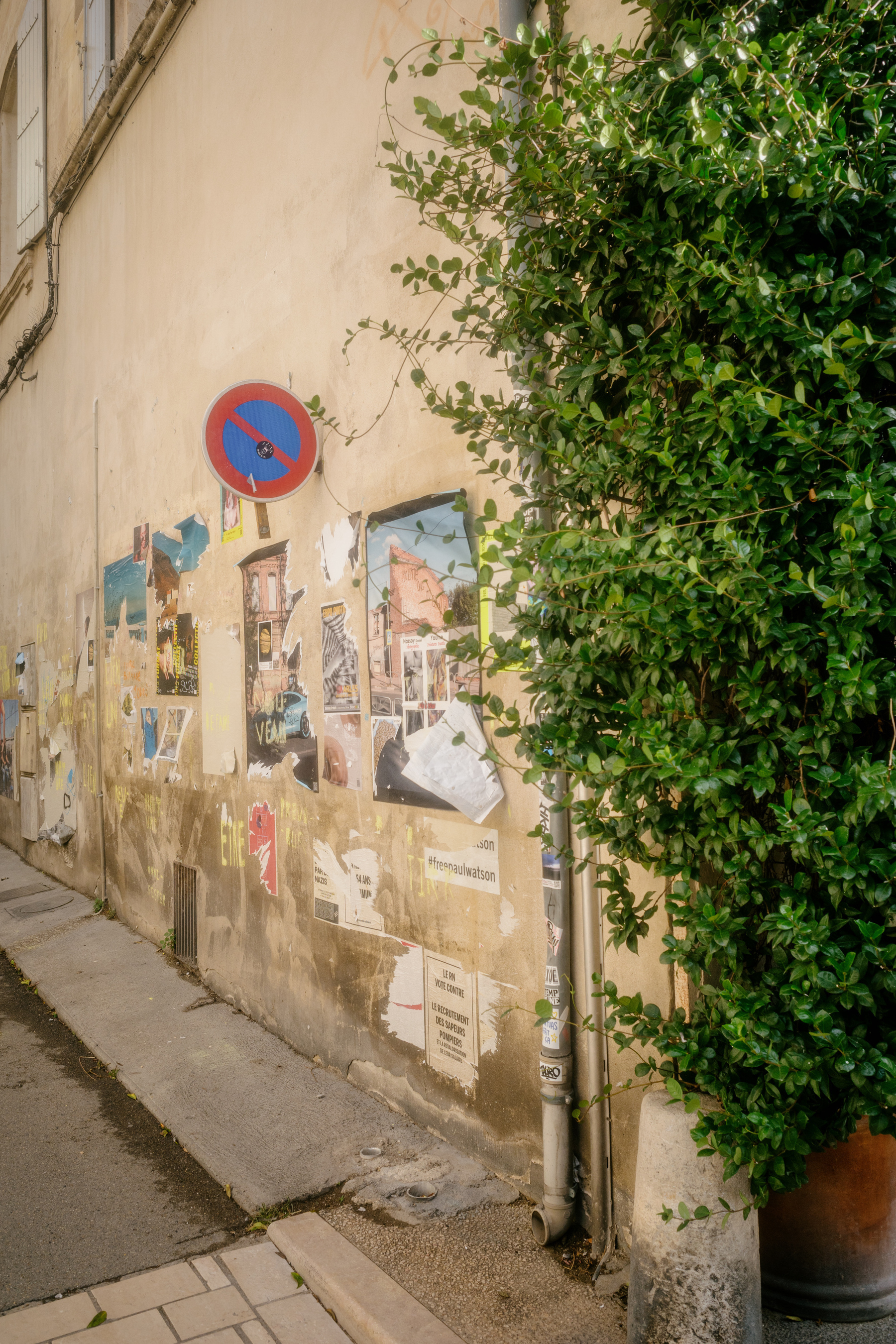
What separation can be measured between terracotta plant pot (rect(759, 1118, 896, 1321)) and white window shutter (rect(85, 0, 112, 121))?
9395 millimetres

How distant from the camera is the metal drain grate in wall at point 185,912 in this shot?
6453 mm

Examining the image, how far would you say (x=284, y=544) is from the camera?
5.18 meters

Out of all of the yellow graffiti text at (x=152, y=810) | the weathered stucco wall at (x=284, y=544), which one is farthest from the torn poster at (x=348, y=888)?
the yellow graffiti text at (x=152, y=810)

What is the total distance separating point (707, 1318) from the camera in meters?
2.29

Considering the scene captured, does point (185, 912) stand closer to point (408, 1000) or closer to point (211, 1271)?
point (408, 1000)

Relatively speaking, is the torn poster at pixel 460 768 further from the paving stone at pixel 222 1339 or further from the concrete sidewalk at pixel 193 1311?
the paving stone at pixel 222 1339

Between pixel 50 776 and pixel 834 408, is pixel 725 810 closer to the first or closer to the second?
pixel 834 408

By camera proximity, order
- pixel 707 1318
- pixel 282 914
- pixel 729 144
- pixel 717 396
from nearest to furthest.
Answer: pixel 729 144 → pixel 717 396 → pixel 707 1318 → pixel 282 914

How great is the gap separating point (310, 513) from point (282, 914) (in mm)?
2180

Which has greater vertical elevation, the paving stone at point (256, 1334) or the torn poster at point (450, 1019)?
the torn poster at point (450, 1019)

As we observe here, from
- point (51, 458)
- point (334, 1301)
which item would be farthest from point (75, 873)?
point (334, 1301)

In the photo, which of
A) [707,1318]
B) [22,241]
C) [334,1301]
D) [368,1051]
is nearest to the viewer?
[707,1318]

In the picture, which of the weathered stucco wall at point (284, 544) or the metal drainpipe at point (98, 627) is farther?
the metal drainpipe at point (98, 627)

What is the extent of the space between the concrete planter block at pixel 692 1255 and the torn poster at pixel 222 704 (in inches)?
153
